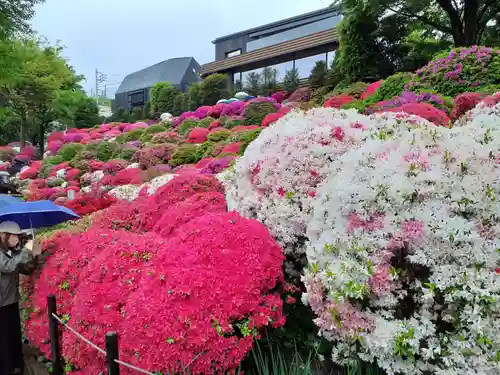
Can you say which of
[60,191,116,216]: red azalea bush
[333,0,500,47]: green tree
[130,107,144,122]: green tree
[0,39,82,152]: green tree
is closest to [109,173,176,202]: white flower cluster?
[60,191,116,216]: red azalea bush

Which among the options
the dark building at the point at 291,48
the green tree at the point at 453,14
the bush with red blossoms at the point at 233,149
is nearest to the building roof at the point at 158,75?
the dark building at the point at 291,48

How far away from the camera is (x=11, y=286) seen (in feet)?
13.2

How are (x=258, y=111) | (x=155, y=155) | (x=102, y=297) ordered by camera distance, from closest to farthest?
(x=102, y=297) < (x=155, y=155) < (x=258, y=111)

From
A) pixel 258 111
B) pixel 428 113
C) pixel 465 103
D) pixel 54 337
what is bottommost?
pixel 54 337

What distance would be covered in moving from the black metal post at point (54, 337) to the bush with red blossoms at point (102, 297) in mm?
344

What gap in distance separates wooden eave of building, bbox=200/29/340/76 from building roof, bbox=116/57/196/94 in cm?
1294

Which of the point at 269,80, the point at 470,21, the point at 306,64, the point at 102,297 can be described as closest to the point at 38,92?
the point at 269,80

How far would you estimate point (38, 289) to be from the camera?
3.99 metres

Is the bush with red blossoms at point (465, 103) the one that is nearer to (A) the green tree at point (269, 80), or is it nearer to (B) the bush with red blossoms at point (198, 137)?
(B) the bush with red blossoms at point (198, 137)

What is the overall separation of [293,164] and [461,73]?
6930 millimetres

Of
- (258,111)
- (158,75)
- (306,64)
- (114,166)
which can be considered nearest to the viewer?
(114,166)

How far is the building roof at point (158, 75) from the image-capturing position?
43.8m

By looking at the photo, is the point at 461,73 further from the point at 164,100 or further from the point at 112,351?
the point at 164,100

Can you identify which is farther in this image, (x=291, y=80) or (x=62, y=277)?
(x=291, y=80)
